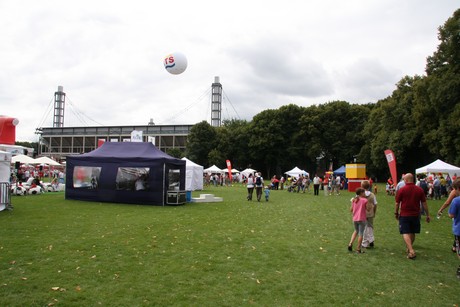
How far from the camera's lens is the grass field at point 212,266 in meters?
4.68

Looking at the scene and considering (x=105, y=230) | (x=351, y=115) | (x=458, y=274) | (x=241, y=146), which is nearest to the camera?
(x=458, y=274)

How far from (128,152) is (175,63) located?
18.7 ft

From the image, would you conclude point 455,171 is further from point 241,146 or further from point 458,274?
point 241,146

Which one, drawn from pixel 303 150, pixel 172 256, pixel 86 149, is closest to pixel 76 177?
pixel 172 256

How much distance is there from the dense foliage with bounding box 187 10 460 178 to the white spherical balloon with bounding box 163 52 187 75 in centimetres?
2080

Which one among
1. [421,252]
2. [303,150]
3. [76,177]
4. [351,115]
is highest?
[351,115]

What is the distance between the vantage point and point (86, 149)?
104125mm

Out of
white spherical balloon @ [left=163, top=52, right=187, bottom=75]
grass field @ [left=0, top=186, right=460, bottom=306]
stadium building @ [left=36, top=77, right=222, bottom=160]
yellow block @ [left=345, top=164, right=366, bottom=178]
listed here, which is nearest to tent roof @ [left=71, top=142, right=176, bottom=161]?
white spherical balloon @ [left=163, top=52, right=187, bottom=75]

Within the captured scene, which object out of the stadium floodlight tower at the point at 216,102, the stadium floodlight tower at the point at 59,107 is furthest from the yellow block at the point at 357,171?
the stadium floodlight tower at the point at 59,107

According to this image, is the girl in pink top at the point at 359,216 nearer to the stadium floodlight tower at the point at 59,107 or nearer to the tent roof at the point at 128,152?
the tent roof at the point at 128,152

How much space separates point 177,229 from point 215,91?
104937mm

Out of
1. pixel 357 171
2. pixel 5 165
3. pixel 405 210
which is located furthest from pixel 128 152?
pixel 357 171

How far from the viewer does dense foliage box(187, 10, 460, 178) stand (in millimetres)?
27750

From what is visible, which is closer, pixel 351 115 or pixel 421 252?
pixel 421 252
